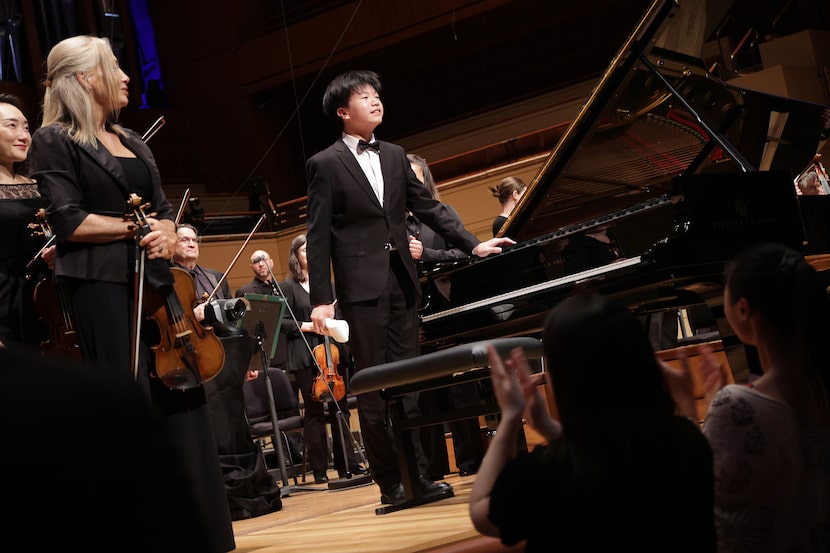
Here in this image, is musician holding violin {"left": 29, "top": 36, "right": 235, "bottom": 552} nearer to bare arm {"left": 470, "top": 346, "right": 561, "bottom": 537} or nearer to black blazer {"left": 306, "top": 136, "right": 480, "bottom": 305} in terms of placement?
black blazer {"left": 306, "top": 136, "right": 480, "bottom": 305}

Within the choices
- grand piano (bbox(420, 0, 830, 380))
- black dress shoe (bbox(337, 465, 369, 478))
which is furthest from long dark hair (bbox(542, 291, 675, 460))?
black dress shoe (bbox(337, 465, 369, 478))

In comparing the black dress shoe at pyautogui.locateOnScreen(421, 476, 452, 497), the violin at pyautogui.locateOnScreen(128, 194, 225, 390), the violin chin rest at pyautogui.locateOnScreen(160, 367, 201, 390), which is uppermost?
the violin at pyautogui.locateOnScreen(128, 194, 225, 390)

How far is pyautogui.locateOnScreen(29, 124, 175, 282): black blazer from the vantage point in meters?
2.54

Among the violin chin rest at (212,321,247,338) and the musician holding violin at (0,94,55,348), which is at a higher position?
the musician holding violin at (0,94,55,348)

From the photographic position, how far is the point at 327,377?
5684 mm

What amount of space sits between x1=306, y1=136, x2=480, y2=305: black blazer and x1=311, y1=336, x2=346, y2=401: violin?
2070 millimetres

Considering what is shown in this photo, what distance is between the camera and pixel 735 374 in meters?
2.95

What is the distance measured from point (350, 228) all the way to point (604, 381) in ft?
7.69

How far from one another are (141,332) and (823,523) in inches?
69.1

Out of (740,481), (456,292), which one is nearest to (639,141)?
(456,292)

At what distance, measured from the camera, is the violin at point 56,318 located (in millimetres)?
2596

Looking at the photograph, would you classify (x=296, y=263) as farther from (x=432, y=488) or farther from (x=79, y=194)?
(x=79, y=194)

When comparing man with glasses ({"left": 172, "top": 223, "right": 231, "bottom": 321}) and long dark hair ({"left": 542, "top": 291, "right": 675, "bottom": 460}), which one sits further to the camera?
man with glasses ({"left": 172, "top": 223, "right": 231, "bottom": 321})

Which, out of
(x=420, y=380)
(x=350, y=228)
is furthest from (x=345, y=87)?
(x=420, y=380)
